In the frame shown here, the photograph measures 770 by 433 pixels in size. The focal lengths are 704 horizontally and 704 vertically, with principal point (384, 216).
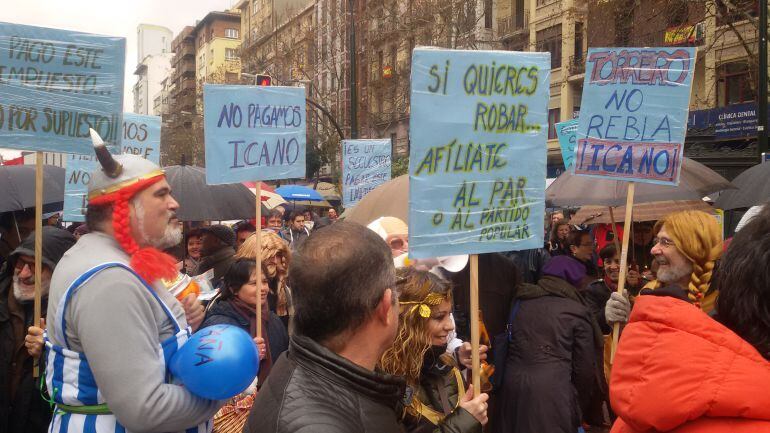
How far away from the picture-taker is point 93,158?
6555 millimetres

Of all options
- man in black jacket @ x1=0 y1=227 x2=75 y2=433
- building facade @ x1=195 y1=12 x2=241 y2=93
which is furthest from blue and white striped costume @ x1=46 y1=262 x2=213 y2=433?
building facade @ x1=195 y1=12 x2=241 y2=93

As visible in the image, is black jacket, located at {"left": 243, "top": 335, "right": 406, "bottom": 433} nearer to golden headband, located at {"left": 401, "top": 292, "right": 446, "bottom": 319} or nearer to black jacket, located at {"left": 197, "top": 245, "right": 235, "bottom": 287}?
golden headband, located at {"left": 401, "top": 292, "right": 446, "bottom": 319}

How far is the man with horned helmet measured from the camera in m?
2.29

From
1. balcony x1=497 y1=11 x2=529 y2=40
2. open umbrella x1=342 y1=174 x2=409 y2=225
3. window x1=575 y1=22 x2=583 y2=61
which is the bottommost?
open umbrella x1=342 y1=174 x2=409 y2=225

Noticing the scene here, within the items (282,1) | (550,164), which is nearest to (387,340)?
(550,164)

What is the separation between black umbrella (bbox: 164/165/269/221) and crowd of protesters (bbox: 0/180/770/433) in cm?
42

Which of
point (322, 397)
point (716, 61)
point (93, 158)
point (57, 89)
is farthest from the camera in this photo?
point (716, 61)

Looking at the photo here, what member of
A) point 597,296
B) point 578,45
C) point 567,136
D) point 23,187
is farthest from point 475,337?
point 578,45

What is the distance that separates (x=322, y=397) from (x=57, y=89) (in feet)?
10.5

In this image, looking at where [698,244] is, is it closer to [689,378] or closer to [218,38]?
[689,378]

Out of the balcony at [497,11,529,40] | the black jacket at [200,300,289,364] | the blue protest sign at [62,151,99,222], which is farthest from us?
the balcony at [497,11,529,40]

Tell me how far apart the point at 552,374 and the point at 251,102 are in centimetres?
279

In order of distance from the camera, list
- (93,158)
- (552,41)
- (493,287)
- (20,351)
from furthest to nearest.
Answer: (552,41) < (93,158) < (493,287) < (20,351)

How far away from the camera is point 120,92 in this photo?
13.9 ft
